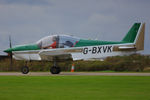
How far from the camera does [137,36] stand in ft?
71.2

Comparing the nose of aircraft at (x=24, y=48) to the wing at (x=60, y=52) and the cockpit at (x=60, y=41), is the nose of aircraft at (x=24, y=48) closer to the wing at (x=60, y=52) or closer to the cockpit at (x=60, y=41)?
the wing at (x=60, y=52)

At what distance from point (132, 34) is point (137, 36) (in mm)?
368

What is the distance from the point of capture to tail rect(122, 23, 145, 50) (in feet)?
70.4

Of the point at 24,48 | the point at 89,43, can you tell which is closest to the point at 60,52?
the point at 89,43

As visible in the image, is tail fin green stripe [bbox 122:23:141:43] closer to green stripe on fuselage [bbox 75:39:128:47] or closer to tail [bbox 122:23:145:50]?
tail [bbox 122:23:145:50]

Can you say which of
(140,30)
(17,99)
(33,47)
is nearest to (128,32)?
(140,30)

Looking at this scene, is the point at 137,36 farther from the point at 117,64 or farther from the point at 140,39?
the point at 117,64

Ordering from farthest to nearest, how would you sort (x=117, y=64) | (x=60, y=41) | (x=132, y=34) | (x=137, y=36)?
(x=117, y=64), (x=132, y=34), (x=137, y=36), (x=60, y=41)

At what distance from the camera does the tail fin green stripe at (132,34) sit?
2182 centimetres

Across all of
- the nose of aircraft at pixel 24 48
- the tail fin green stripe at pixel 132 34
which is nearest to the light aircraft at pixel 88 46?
the tail fin green stripe at pixel 132 34

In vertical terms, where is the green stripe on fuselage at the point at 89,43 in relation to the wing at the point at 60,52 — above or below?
above

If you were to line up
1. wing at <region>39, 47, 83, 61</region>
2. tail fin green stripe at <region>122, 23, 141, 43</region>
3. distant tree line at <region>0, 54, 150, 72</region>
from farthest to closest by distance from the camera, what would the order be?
1. distant tree line at <region>0, 54, 150, 72</region>
2. tail fin green stripe at <region>122, 23, 141, 43</region>
3. wing at <region>39, 47, 83, 61</region>

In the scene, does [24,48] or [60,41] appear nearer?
[60,41]

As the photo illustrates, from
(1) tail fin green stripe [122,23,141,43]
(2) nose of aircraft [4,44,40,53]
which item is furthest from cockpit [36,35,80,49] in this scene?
(1) tail fin green stripe [122,23,141,43]
